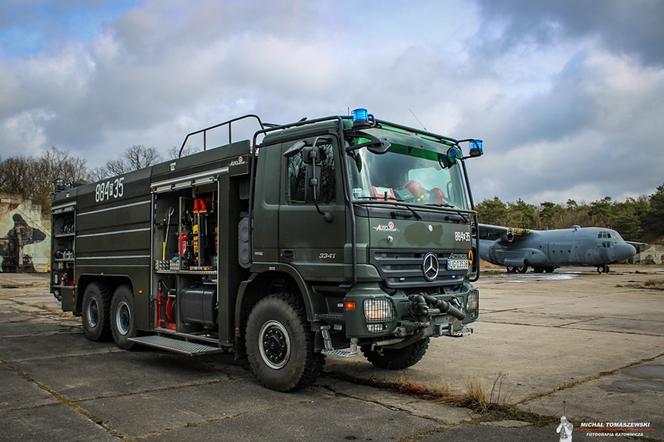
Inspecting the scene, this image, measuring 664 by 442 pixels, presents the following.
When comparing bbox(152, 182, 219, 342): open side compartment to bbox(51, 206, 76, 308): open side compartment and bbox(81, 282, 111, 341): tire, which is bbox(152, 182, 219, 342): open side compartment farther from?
bbox(51, 206, 76, 308): open side compartment

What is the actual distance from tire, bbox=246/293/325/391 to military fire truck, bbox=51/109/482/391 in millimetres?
16

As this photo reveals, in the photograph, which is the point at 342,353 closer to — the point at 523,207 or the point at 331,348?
the point at 331,348

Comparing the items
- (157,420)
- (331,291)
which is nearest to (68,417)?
(157,420)

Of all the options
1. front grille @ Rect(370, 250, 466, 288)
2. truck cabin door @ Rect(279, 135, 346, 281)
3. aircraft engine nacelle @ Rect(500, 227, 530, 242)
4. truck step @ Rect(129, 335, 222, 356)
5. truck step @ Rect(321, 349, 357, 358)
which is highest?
aircraft engine nacelle @ Rect(500, 227, 530, 242)

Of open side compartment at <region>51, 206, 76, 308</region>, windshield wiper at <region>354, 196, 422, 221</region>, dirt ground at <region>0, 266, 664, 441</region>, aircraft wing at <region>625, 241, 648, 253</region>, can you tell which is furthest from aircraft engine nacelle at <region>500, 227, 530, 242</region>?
windshield wiper at <region>354, 196, 422, 221</region>

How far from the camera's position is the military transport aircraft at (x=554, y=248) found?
1538 inches

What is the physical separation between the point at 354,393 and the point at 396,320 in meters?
1.19

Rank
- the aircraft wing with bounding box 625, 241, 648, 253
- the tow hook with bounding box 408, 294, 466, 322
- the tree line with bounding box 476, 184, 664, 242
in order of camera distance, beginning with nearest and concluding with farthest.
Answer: the tow hook with bounding box 408, 294, 466, 322, the aircraft wing with bounding box 625, 241, 648, 253, the tree line with bounding box 476, 184, 664, 242

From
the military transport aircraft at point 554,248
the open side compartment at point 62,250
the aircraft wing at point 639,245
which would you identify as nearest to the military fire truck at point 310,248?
the open side compartment at point 62,250

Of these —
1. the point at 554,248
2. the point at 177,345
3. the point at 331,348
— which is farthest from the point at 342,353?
the point at 554,248

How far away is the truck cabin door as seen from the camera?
6242mm

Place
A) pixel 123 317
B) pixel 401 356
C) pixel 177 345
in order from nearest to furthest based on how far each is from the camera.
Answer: pixel 401 356 → pixel 177 345 → pixel 123 317

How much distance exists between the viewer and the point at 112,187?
34.4ft

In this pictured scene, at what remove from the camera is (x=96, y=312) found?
35.8 feet
